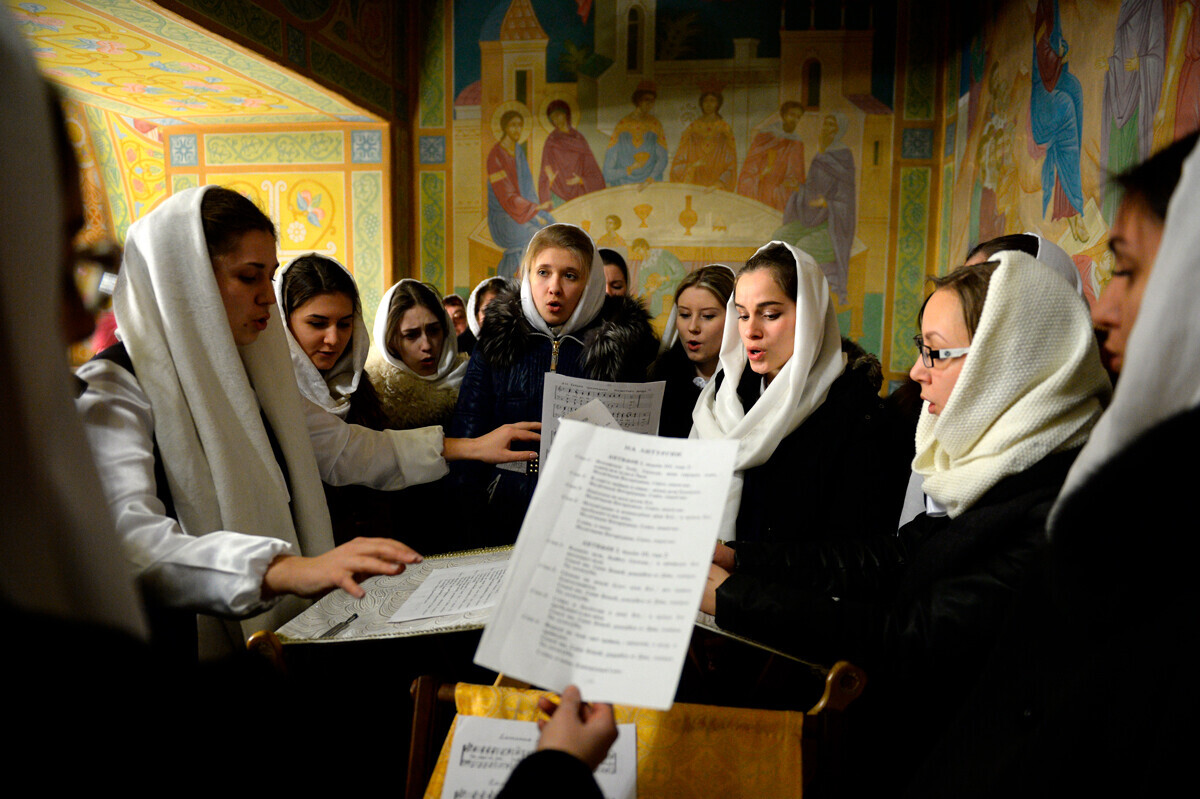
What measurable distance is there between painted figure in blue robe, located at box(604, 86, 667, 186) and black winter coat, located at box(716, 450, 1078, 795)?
6950 mm

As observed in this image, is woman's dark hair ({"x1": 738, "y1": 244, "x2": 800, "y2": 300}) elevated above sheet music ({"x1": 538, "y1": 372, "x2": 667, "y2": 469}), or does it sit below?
above

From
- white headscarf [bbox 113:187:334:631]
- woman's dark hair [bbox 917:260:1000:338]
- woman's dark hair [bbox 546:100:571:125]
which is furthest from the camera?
woman's dark hair [bbox 546:100:571:125]

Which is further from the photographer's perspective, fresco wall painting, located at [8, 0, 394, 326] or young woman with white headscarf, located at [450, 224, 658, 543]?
fresco wall painting, located at [8, 0, 394, 326]

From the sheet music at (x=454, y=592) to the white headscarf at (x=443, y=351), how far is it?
229 centimetres

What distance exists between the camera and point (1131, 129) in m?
3.75

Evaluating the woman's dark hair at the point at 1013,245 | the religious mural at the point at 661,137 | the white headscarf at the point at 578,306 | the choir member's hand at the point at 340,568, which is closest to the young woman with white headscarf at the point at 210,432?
the choir member's hand at the point at 340,568

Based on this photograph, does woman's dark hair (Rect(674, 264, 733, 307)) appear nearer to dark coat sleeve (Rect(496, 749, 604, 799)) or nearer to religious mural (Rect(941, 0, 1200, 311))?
religious mural (Rect(941, 0, 1200, 311))

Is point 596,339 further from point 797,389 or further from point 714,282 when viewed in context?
point 797,389

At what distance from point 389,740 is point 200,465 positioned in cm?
102

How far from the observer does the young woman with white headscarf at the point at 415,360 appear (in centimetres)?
373

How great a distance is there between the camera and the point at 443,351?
13.3 feet

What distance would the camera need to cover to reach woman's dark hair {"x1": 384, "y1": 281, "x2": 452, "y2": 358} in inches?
155

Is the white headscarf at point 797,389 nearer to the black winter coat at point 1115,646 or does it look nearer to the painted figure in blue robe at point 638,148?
the black winter coat at point 1115,646

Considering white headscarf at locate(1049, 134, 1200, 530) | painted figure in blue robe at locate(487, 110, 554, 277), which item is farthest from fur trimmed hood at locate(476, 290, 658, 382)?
painted figure in blue robe at locate(487, 110, 554, 277)
